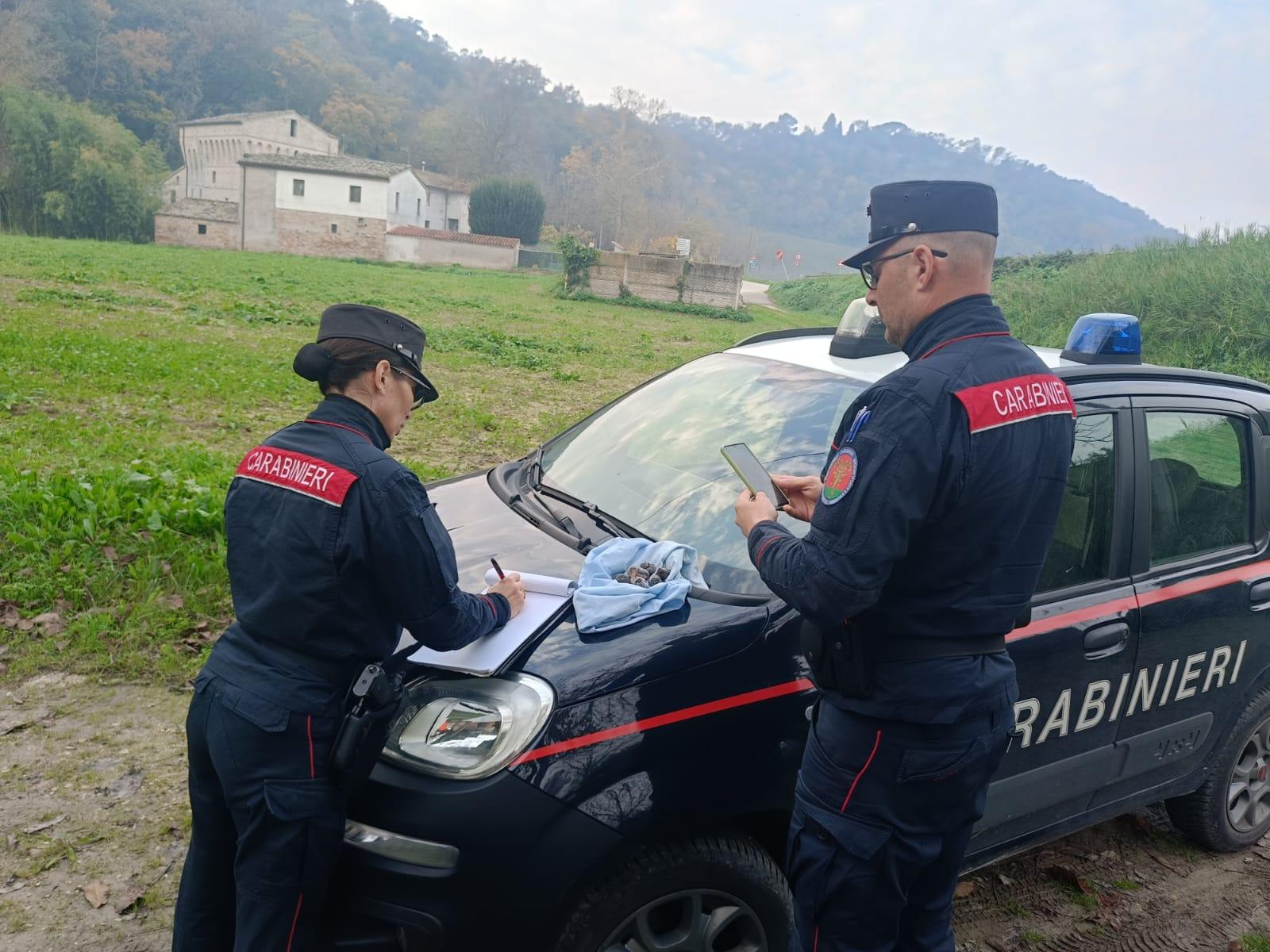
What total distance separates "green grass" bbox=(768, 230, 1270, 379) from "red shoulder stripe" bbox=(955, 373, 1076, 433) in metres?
12.7

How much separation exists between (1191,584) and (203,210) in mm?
66969

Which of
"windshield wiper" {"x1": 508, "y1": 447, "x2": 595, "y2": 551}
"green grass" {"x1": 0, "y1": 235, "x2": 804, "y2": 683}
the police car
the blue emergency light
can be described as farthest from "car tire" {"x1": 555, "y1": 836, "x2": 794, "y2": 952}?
"green grass" {"x1": 0, "y1": 235, "x2": 804, "y2": 683}

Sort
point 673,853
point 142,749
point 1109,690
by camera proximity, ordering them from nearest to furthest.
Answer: point 673,853 < point 1109,690 < point 142,749

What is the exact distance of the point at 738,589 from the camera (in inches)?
100

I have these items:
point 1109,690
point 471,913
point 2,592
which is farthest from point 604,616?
point 2,592

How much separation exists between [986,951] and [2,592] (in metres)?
4.50

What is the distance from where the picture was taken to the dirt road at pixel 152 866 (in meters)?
2.90

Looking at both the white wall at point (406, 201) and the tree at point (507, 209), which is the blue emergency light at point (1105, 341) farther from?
the tree at point (507, 209)

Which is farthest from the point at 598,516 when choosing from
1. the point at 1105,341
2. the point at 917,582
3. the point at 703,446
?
the point at 1105,341

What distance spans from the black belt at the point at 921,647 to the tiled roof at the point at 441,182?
263 ft

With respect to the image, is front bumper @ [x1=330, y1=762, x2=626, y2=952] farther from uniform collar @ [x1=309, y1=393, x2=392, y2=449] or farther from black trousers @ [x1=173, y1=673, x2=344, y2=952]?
uniform collar @ [x1=309, y1=393, x2=392, y2=449]

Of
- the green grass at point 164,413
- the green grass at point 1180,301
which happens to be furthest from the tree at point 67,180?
the green grass at point 1180,301

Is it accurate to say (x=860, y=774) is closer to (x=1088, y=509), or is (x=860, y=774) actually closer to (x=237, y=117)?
(x=1088, y=509)

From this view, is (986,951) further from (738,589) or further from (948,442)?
(948,442)
